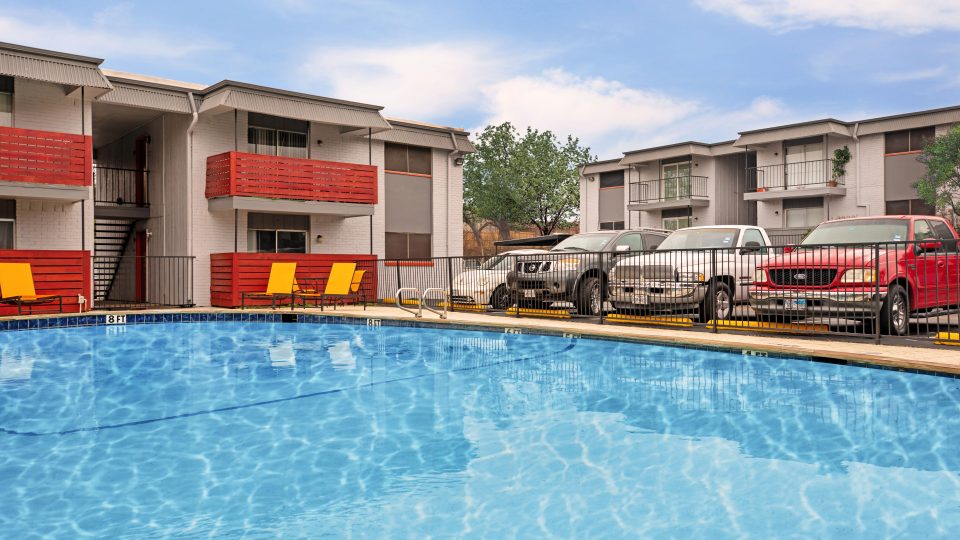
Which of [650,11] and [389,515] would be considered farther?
[650,11]

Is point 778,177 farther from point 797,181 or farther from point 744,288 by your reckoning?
point 744,288

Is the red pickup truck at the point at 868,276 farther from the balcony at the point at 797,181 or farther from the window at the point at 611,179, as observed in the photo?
the window at the point at 611,179

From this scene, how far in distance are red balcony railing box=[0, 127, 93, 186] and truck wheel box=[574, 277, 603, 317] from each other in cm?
1100

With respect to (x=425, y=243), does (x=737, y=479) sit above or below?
below

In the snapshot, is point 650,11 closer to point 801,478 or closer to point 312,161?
point 312,161

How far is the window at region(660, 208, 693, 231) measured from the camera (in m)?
32.8

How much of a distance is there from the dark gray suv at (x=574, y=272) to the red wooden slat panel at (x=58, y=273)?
31.7ft

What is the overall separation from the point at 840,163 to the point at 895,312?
20377 mm

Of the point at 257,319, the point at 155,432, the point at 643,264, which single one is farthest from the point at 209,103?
the point at 155,432

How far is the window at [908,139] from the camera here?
2592 cm

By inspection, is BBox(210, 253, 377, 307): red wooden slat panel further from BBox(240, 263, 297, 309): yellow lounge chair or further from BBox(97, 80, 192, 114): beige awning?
BBox(97, 80, 192, 114): beige awning

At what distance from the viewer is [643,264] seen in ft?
40.0

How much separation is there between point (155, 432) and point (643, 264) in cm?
849

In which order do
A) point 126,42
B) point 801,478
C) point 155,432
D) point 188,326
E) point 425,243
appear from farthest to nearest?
point 425,243 < point 126,42 < point 188,326 < point 155,432 < point 801,478
